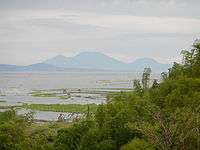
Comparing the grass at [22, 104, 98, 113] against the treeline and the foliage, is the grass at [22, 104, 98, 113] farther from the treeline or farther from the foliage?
the treeline

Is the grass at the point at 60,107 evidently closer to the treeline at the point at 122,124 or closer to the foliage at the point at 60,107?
the foliage at the point at 60,107

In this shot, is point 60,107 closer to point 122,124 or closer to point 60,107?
point 60,107

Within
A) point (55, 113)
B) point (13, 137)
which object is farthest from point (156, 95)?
point (55, 113)

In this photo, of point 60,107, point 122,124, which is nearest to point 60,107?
point 60,107

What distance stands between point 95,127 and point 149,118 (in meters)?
5.31

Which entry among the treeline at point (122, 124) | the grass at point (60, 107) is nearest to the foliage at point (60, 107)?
the grass at point (60, 107)

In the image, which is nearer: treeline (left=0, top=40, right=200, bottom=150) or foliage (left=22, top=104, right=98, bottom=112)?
treeline (left=0, top=40, right=200, bottom=150)

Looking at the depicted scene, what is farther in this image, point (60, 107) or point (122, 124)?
point (60, 107)

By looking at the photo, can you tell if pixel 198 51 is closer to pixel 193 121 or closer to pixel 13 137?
pixel 13 137

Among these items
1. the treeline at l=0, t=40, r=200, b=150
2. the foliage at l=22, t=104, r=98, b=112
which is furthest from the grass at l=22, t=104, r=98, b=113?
the treeline at l=0, t=40, r=200, b=150

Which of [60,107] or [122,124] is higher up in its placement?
[122,124]

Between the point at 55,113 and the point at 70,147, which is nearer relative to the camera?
the point at 70,147

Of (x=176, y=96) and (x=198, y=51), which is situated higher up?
(x=198, y=51)

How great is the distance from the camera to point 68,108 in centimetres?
9475
